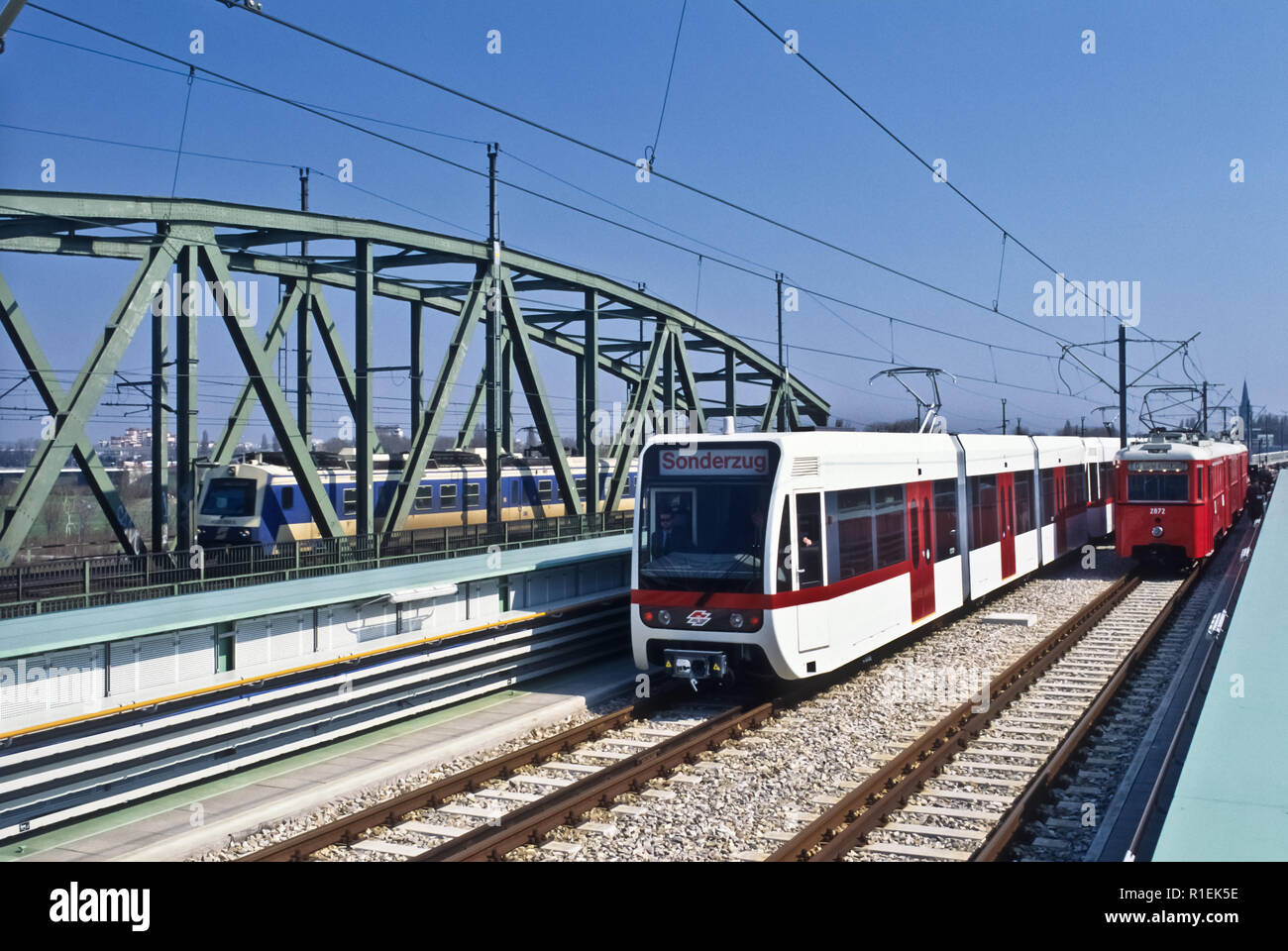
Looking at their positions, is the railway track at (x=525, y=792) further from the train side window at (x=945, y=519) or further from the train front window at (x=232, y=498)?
the train front window at (x=232, y=498)

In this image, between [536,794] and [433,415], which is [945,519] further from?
[433,415]

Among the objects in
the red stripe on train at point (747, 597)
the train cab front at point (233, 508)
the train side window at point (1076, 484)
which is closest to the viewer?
the red stripe on train at point (747, 597)

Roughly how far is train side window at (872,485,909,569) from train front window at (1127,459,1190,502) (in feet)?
38.9

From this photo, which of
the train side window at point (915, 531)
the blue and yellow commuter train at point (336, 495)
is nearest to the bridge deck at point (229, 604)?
the train side window at point (915, 531)

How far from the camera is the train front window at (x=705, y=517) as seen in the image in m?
11.1

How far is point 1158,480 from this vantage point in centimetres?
2298

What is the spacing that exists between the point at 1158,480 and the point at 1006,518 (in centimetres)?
609

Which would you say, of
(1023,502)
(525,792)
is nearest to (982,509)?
(1023,502)

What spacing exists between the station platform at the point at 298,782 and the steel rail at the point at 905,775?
12.2 ft

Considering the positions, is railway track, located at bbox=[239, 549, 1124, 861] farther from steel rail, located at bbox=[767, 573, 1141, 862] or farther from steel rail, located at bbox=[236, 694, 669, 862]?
steel rail, located at bbox=[767, 573, 1141, 862]

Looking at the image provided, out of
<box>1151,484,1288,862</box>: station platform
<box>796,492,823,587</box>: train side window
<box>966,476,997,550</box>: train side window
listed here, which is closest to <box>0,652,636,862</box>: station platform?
<box>796,492,823,587</box>: train side window
